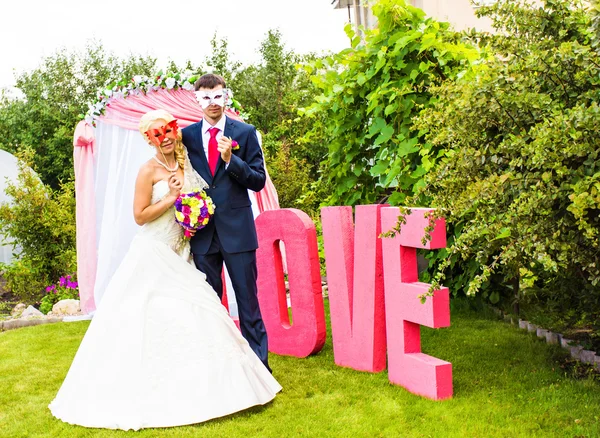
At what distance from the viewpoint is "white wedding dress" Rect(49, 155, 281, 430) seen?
4.58 m

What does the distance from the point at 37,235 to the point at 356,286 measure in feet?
26.7

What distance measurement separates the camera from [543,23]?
4129 mm

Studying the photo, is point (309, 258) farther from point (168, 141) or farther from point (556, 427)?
point (556, 427)

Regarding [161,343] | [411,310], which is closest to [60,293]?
[161,343]

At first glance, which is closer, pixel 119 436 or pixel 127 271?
pixel 119 436

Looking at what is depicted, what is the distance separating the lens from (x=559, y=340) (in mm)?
6133

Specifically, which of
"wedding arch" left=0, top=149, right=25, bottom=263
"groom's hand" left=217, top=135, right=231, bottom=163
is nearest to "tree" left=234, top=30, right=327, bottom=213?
"wedding arch" left=0, top=149, right=25, bottom=263

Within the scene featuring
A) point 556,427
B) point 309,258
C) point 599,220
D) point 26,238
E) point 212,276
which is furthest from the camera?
point 26,238

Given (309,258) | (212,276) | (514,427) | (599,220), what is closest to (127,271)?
(212,276)

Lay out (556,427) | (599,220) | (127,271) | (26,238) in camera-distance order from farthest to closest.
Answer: (26,238) < (127,271) < (556,427) < (599,220)

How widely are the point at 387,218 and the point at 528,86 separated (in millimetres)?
1791

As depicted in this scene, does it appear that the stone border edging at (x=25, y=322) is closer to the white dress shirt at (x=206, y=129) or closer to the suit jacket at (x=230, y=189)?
the suit jacket at (x=230, y=189)

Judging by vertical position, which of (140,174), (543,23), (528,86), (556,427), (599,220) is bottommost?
(556,427)

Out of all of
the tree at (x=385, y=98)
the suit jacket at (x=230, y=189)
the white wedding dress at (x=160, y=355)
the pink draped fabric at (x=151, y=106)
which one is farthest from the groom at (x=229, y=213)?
the pink draped fabric at (x=151, y=106)
